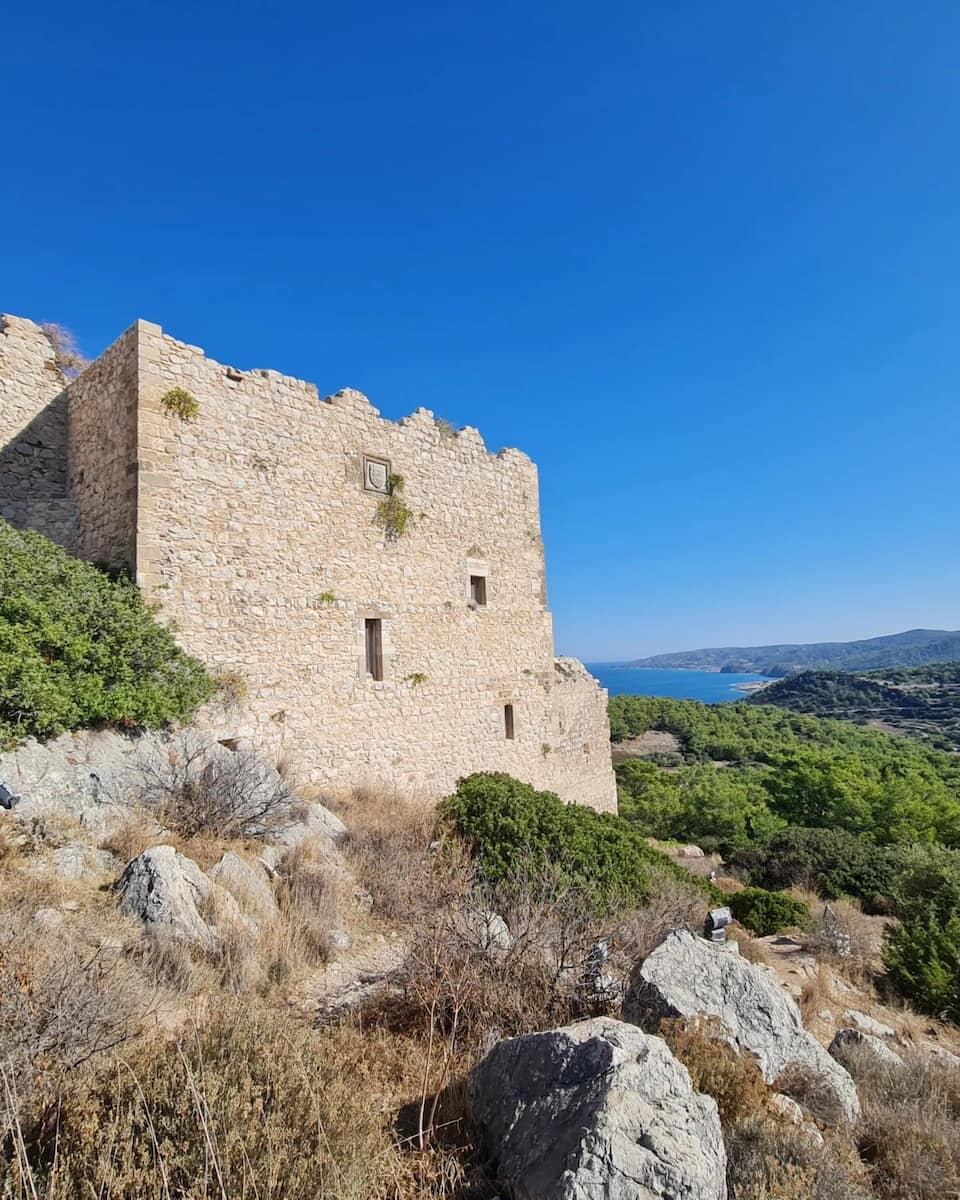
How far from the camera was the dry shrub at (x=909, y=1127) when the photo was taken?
3.07 m

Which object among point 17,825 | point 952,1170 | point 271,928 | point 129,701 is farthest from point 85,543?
point 952,1170

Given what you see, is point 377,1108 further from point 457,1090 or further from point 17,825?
point 17,825

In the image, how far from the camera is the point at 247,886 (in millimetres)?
5609

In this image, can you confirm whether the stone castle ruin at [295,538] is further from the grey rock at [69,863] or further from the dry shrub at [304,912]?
the grey rock at [69,863]

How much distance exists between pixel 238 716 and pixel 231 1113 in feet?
22.5

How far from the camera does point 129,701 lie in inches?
277

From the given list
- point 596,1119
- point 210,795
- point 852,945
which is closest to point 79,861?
→ point 210,795

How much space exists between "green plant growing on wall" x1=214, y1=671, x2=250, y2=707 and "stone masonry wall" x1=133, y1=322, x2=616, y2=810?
0.19 ft

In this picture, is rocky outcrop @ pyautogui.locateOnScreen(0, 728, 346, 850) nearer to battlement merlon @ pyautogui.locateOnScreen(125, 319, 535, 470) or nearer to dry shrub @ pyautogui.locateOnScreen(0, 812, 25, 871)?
dry shrub @ pyautogui.locateOnScreen(0, 812, 25, 871)

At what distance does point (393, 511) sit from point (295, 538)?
201 cm

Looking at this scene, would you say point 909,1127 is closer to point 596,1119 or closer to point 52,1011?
point 596,1119

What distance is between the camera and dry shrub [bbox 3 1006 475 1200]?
2221 millimetres

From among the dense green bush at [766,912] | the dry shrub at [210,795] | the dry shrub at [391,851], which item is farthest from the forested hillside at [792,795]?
the dry shrub at [210,795]

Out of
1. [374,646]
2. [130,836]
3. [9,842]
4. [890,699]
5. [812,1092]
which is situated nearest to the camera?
[812,1092]
